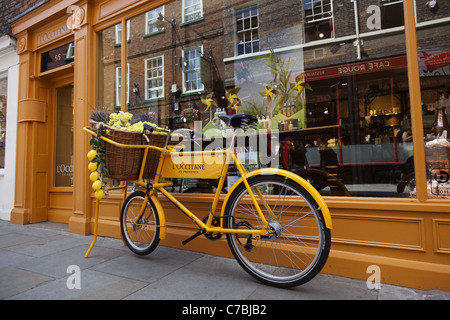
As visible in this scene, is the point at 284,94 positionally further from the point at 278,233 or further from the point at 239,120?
the point at 278,233

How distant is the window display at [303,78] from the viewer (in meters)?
3.07

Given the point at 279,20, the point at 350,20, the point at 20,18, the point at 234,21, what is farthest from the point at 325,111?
the point at 20,18

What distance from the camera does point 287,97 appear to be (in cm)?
413

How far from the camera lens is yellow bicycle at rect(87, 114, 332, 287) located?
2354 millimetres

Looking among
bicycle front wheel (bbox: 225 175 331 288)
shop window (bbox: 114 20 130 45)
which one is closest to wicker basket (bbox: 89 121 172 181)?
bicycle front wheel (bbox: 225 175 331 288)

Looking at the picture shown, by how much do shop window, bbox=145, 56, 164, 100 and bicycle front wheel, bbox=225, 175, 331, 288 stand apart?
3.11 meters

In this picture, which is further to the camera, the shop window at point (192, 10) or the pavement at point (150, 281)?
the shop window at point (192, 10)

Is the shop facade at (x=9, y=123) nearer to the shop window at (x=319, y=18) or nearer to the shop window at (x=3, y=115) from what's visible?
the shop window at (x=3, y=115)

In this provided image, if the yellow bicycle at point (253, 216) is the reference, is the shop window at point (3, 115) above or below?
above

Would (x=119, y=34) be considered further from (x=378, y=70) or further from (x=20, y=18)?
(x=378, y=70)

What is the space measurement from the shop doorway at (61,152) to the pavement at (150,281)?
1945 mm

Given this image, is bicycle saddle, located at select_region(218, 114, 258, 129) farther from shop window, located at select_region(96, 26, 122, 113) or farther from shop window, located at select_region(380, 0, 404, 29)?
shop window, located at select_region(96, 26, 122, 113)

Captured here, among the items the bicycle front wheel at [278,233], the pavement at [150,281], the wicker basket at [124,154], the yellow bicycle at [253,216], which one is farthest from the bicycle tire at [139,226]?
the bicycle front wheel at [278,233]

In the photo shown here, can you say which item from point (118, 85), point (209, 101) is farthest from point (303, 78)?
point (118, 85)
